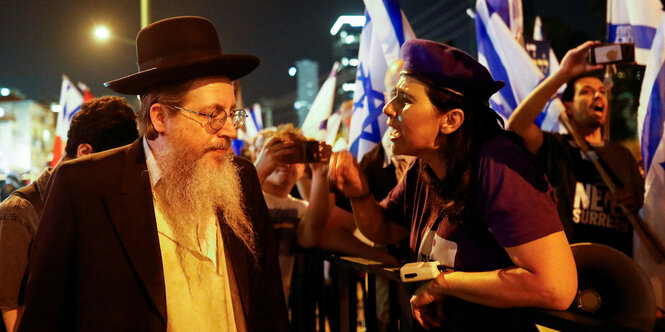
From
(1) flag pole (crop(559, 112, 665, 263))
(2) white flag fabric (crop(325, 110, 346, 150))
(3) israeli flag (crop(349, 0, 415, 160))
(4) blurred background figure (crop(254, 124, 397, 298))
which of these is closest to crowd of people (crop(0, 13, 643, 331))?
(4) blurred background figure (crop(254, 124, 397, 298))

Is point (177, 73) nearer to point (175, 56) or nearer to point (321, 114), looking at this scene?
point (175, 56)

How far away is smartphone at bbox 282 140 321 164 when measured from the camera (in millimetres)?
3514

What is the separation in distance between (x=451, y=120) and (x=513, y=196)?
1.64 ft

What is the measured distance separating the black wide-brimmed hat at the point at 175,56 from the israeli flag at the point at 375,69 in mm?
2875

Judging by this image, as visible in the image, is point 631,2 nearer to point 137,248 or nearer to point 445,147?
point 445,147

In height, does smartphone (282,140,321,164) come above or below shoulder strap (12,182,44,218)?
above

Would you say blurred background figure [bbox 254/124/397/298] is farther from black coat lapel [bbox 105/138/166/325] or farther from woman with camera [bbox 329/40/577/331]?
black coat lapel [bbox 105/138/166/325]

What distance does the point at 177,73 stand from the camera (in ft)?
7.86

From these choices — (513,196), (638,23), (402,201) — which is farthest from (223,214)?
(638,23)

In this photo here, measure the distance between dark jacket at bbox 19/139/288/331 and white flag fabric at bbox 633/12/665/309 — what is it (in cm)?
361

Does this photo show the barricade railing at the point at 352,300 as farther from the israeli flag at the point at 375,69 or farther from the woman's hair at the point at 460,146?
the israeli flag at the point at 375,69

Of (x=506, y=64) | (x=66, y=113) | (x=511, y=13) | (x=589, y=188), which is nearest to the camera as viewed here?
(x=589, y=188)

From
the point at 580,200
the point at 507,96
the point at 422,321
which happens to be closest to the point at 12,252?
the point at 422,321

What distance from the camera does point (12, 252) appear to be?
268 centimetres
